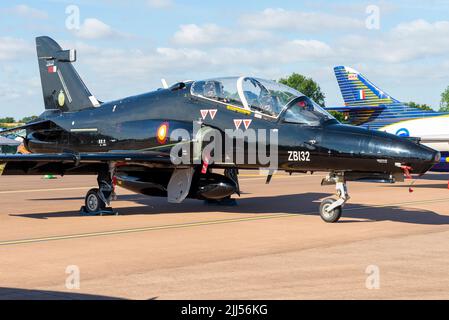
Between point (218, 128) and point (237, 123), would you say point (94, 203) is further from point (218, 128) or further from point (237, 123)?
point (237, 123)

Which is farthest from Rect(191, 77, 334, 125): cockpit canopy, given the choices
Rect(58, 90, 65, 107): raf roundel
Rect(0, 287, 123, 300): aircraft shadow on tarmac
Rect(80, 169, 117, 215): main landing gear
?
Rect(0, 287, 123, 300): aircraft shadow on tarmac

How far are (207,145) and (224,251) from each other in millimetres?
4593

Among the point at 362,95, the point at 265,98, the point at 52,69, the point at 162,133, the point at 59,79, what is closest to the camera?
the point at 265,98

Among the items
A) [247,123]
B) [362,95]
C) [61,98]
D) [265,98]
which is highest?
[362,95]

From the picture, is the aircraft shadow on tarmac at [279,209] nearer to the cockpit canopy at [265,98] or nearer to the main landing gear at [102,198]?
the main landing gear at [102,198]

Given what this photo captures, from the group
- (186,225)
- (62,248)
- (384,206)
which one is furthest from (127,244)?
(384,206)

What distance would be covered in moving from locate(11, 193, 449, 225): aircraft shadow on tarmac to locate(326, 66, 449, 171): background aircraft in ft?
31.2

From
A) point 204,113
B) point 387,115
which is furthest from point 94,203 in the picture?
point 387,115

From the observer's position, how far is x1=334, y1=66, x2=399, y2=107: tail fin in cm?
3183

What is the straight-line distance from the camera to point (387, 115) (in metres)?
30.5

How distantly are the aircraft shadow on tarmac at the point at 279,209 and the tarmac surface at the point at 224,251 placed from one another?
0.04 meters

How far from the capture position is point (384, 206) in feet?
57.1

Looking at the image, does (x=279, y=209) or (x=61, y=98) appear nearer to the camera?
(x=279, y=209)
